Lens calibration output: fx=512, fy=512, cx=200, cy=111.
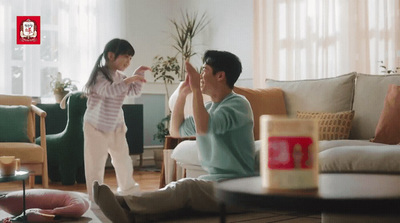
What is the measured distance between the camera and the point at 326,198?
654 millimetres

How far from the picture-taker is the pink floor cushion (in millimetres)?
2496

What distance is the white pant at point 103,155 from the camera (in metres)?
A: 3.15

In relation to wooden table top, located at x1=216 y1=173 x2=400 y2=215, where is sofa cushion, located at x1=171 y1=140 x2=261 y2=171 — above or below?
below

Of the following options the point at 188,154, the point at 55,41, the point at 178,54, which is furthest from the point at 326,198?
the point at 178,54

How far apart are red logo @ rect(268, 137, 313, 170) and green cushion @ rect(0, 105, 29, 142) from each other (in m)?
3.57

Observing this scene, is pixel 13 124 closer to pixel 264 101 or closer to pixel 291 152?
pixel 264 101

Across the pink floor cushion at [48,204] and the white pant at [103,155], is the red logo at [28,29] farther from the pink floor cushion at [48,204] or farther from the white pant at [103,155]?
the pink floor cushion at [48,204]

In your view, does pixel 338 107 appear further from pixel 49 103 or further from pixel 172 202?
pixel 49 103

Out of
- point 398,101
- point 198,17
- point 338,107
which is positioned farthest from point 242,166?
point 198,17

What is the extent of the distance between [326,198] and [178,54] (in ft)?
17.6

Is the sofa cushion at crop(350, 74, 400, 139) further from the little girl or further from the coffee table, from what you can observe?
the coffee table

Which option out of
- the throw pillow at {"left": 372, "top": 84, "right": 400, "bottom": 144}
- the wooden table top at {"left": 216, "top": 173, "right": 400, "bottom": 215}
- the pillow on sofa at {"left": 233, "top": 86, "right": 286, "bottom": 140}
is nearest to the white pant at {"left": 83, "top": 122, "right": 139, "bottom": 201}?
the pillow on sofa at {"left": 233, "top": 86, "right": 286, "bottom": 140}

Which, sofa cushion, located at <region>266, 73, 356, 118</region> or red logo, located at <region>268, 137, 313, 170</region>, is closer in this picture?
red logo, located at <region>268, 137, 313, 170</region>

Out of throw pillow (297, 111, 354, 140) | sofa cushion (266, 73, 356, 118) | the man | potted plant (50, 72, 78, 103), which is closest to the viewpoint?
the man
